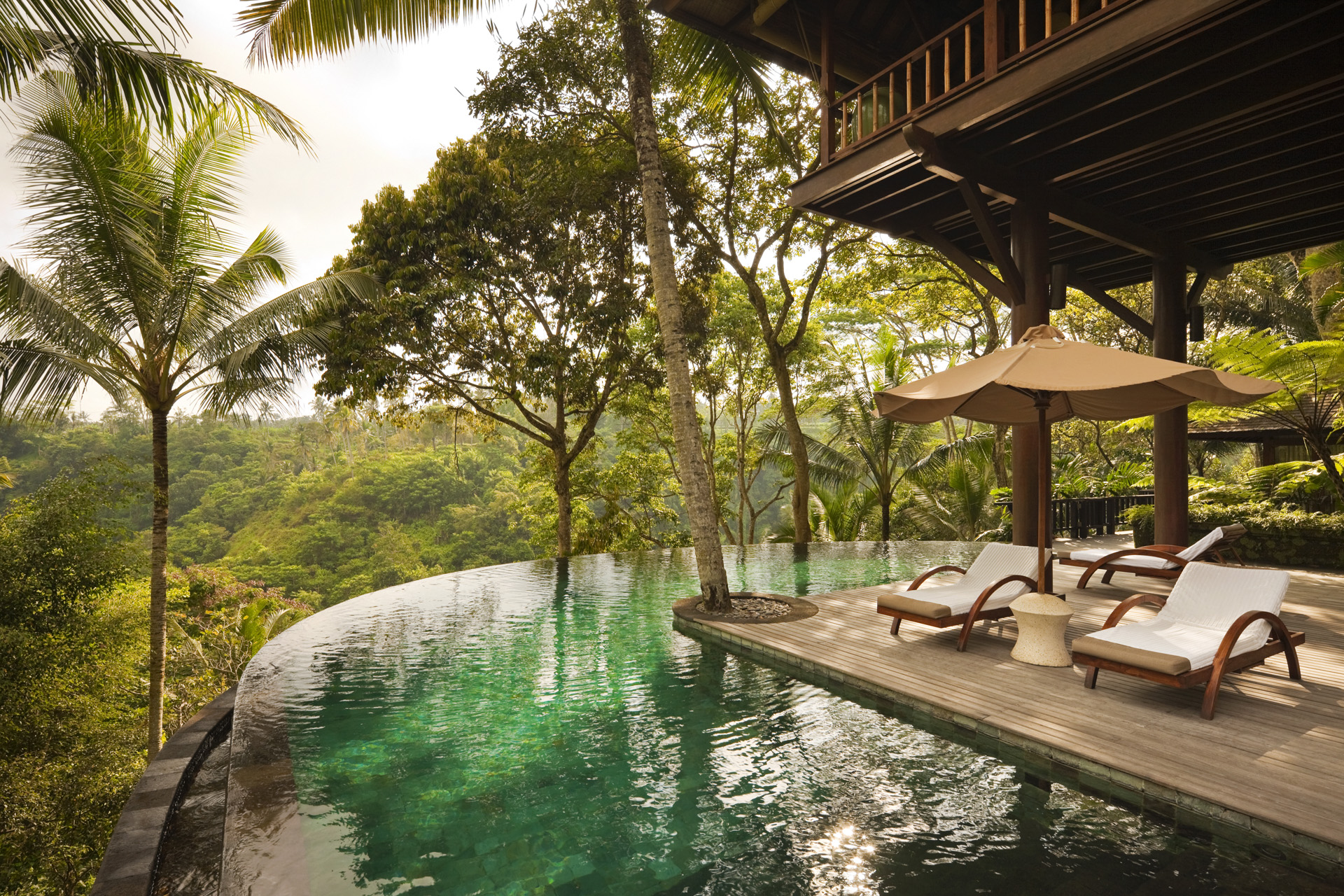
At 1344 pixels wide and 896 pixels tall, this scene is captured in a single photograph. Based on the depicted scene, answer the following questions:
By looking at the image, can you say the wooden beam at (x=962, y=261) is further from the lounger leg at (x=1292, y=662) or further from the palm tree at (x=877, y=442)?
the palm tree at (x=877, y=442)

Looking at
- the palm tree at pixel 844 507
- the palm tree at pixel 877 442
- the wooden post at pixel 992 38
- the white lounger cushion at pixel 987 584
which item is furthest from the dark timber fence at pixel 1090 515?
the wooden post at pixel 992 38

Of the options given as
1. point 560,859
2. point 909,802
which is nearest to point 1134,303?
point 909,802

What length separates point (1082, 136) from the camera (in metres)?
5.60

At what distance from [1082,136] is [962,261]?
2070 mm

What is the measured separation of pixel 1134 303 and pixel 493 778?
2162 cm

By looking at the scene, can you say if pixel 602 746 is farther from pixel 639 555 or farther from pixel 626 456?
pixel 626 456

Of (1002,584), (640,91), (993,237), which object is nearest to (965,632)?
(1002,584)

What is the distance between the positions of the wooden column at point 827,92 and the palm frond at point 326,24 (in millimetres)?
3784

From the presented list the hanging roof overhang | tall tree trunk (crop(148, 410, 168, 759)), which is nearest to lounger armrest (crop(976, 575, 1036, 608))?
the hanging roof overhang

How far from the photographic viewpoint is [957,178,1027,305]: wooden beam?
6113 mm

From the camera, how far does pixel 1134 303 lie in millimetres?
18688

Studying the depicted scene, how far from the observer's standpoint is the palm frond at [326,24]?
6152 millimetres

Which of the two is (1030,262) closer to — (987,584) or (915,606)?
(987,584)

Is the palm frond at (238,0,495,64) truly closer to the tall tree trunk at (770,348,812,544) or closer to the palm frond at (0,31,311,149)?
the palm frond at (0,31,311,149)
